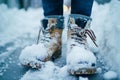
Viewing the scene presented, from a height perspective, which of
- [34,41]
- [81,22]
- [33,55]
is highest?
[81,22]

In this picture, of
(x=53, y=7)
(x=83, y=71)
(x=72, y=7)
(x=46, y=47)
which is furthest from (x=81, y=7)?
(x=83, y=71)

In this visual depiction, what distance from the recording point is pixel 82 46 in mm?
1292

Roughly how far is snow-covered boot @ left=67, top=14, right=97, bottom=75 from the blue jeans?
0.03m

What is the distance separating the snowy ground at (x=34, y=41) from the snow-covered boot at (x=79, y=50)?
44 mm

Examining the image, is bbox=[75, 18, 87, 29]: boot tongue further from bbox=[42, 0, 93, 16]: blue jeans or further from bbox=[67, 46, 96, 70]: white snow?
bbox=[67, 46, 96, 70]: white snow

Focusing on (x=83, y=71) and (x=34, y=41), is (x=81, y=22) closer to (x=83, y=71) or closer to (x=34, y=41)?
(x=83, y=71)

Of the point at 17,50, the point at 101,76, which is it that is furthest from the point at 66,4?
the point at 101,76

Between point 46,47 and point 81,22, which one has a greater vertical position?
point 81,22

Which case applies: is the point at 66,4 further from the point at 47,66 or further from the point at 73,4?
the point at 47,66

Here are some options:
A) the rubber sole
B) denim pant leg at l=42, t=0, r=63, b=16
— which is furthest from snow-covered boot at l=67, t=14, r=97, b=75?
denim pant leg at l=42, t=0, r=63, b=16

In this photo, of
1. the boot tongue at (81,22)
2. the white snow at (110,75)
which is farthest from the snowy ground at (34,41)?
the boot tongue at (81,22)

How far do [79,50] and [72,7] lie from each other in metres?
0.27

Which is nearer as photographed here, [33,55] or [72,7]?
Result: [33,55]

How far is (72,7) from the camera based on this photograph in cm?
138
